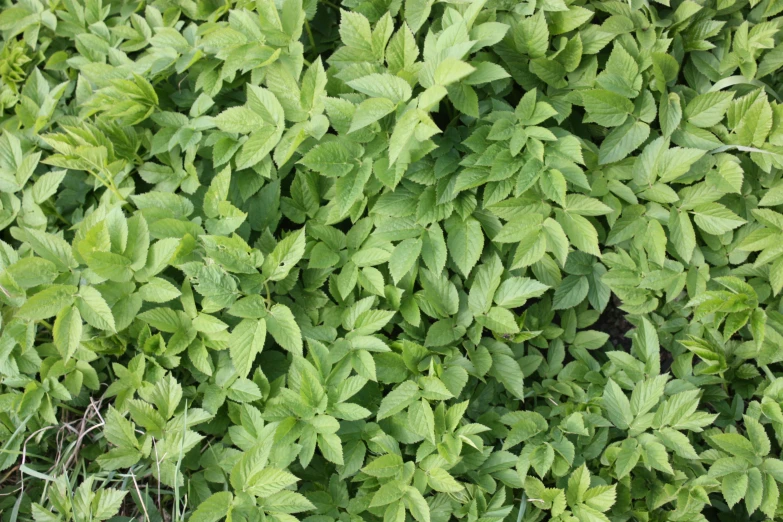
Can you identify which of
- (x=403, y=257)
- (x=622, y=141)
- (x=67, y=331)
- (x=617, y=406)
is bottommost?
(x=617, y=406)

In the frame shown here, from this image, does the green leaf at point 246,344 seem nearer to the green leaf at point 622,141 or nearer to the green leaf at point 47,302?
the green leaf at point 47,302

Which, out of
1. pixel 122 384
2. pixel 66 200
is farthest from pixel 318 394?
pixel 66 200

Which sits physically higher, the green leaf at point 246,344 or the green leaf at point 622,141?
the green leaf at point 622,141

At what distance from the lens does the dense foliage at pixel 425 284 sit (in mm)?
1827

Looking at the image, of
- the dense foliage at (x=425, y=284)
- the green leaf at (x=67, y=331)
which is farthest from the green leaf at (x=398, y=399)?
the green leaf at (x=67, y=331)

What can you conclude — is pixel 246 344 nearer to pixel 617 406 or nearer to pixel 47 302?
pixel 47 302

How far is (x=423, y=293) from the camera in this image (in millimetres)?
2018

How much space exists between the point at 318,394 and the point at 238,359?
26 cm

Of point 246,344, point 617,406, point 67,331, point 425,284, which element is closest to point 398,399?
point 425,284

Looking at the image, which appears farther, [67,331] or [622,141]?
[622,141]

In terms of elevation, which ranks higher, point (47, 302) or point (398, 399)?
point (47, 302)

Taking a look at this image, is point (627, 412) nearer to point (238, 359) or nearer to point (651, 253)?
point (651, 253)

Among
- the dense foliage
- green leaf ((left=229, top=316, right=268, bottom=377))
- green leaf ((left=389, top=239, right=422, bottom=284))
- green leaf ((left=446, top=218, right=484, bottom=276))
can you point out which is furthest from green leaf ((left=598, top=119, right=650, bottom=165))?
green leaf ((left=229, top=316, right=268, bottom=377))

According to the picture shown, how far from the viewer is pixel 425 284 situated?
201 centimetres
